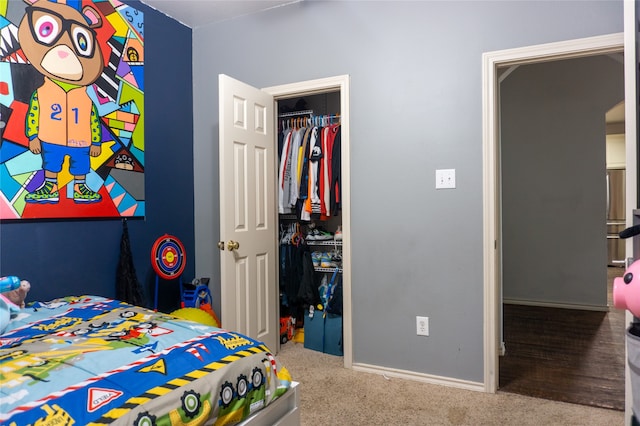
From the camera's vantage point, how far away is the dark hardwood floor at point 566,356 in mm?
2428

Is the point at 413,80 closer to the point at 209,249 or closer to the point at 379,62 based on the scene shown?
the point at 379,62

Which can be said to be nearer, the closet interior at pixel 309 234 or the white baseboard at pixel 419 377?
the white baseboard at pixel 419 377

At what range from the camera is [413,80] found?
8.54ft

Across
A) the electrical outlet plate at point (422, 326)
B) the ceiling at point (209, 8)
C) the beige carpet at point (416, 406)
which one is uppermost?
the ceiling at point (209, 8)

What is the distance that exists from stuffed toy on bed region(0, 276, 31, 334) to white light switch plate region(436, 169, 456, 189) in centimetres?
225

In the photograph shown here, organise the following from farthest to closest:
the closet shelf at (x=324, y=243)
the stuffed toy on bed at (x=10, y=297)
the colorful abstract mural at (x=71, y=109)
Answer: the closet shelf at (x=324, y=243) → the colorful abstract mural at (x=71, y=109) → the stuffed toy on bed at (x=10, y=297)

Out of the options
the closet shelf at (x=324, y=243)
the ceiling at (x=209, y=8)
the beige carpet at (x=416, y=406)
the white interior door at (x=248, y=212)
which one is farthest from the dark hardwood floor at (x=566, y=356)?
the ceiling at (x=209, y=8)

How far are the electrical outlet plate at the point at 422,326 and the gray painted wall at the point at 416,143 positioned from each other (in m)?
0.03

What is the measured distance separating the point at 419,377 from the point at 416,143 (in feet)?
4.91

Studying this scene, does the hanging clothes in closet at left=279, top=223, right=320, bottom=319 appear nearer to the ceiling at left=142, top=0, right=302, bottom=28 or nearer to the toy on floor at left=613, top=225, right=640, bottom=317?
the ceiling at left=142, top=0, right=302, bottom=28

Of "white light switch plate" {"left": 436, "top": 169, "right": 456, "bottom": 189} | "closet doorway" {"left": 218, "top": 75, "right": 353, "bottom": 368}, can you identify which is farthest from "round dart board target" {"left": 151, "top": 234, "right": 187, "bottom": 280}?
"white light switch plate" {"left": 436, "top": 169, "right": 456, "bottom": 189}

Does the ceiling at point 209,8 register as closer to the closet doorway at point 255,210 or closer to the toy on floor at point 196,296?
the closet doorway at point 255,210

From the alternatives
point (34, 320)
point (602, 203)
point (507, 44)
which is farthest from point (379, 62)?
point (602, 203)

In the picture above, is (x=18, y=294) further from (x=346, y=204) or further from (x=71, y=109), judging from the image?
(x=346, y=204)
